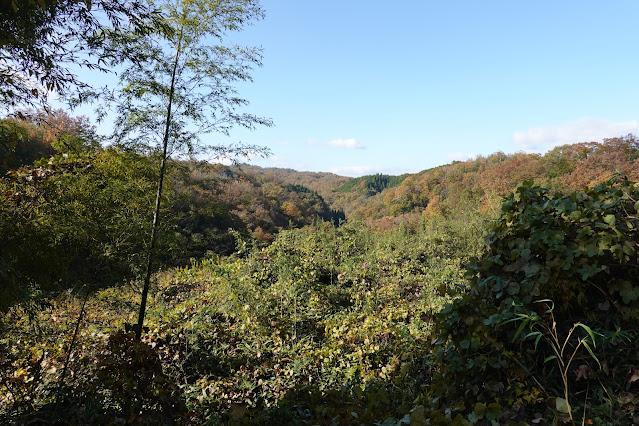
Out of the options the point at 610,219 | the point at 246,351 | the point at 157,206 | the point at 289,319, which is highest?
the point at 157,206

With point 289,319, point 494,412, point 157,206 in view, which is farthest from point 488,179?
point 494,412

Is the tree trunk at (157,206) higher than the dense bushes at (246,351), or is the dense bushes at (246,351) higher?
the tree trunk at (157,206)

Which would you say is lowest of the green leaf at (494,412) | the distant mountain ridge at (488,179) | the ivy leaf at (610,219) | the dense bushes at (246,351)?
the dense bushes at (246,351)

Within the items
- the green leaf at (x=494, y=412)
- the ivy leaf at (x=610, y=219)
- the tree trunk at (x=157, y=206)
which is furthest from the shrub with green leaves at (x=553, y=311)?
the tree trunk at (x=157, y=206)

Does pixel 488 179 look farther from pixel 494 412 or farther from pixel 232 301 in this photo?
pixel 494 412

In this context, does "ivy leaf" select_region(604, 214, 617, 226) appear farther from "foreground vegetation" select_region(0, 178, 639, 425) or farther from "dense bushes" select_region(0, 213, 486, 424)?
"dense bushes" select_region(0, 213, 486, 424)

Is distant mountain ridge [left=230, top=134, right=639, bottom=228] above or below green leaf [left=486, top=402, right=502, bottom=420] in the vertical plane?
above

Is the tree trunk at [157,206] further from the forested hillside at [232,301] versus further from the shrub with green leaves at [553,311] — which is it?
the shrub with green leaves at [553,311]

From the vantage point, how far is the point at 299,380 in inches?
141

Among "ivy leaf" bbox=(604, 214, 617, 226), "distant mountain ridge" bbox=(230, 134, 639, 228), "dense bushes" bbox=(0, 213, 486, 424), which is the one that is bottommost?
"dense bushes" bbox=(0, 213, 486, 424)

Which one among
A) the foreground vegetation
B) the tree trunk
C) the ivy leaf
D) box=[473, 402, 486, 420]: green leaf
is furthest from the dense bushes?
the ivy leaf

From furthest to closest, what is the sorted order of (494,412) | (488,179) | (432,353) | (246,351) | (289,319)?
(488,179)
(289,319)
(246,351)
(432,353)
(494,412)

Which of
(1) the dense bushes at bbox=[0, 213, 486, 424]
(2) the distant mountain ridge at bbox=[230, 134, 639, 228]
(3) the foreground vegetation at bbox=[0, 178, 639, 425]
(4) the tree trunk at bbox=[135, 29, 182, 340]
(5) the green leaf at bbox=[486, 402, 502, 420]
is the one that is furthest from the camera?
(2) the distant mountain ridge at bbox=[230, 134, 639, 228]

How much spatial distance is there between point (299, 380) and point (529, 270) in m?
2.61
